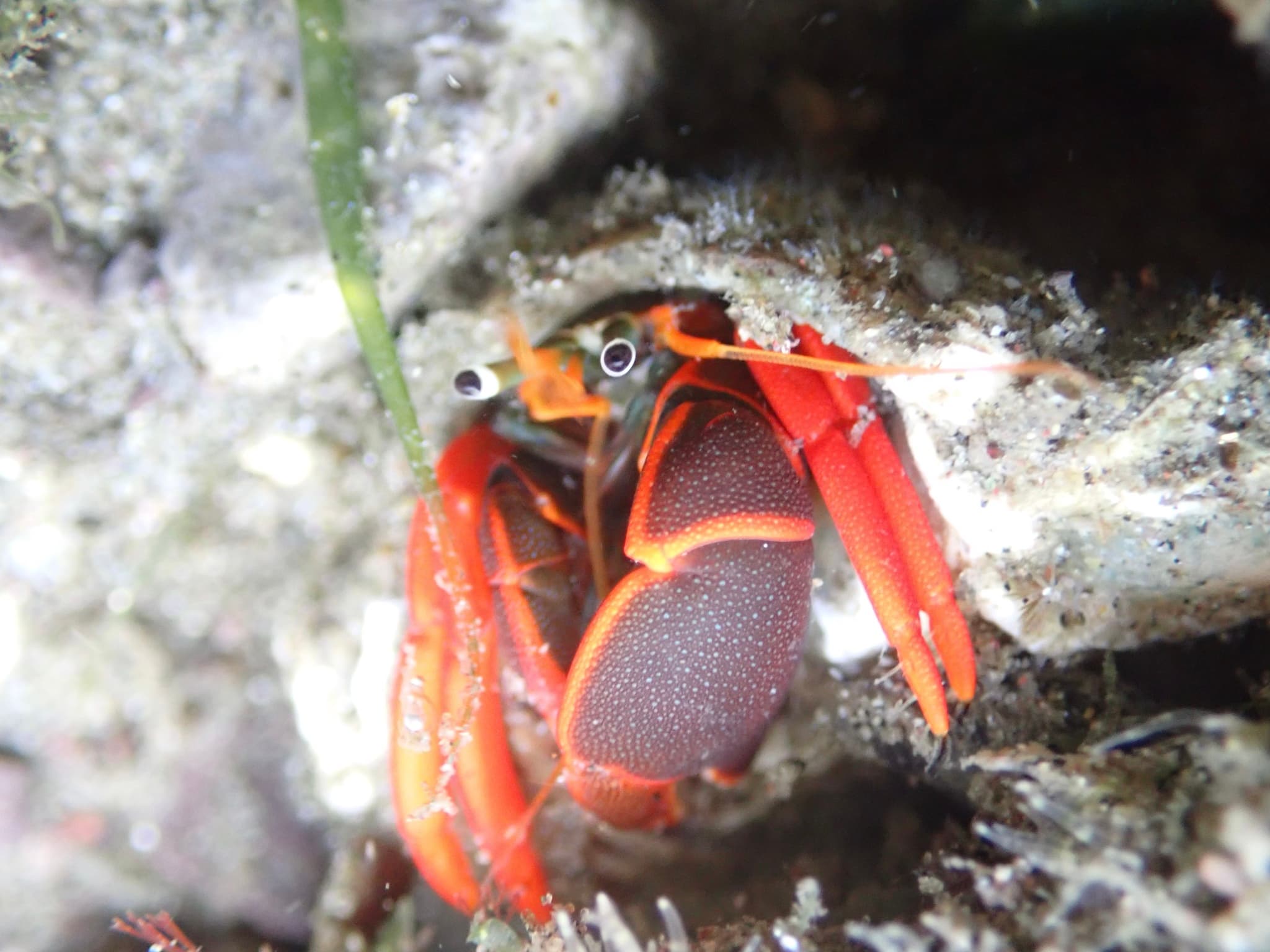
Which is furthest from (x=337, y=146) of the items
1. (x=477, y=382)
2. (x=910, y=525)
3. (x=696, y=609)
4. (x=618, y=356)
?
(x=910, y=525)

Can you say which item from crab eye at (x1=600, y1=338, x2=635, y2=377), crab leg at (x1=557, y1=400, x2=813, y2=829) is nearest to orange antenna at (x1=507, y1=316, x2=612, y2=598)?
crab eye at (x1=600, y1=338, x2=635, y2=377)

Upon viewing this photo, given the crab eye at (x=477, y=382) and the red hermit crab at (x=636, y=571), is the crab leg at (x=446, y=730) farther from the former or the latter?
the crab eye at (x=477, y=382)

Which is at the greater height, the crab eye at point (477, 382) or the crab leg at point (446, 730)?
the crab eye at point (477, 382)

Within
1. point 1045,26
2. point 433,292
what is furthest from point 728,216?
point 1045,26

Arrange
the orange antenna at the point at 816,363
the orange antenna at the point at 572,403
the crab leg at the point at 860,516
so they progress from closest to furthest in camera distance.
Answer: the orange antenna at the point at 816,363, the crab leg at the point at 860,516, the orange antenna at the point at 572,403

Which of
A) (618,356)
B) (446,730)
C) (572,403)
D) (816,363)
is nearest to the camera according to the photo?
(816,363)

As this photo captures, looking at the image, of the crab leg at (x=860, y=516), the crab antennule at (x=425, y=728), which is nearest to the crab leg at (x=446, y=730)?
the crab antennule at (x=425, y=728)

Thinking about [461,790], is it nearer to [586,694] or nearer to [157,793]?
[586,694]

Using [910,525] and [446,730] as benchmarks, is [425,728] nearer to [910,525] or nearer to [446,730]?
[446,730]
